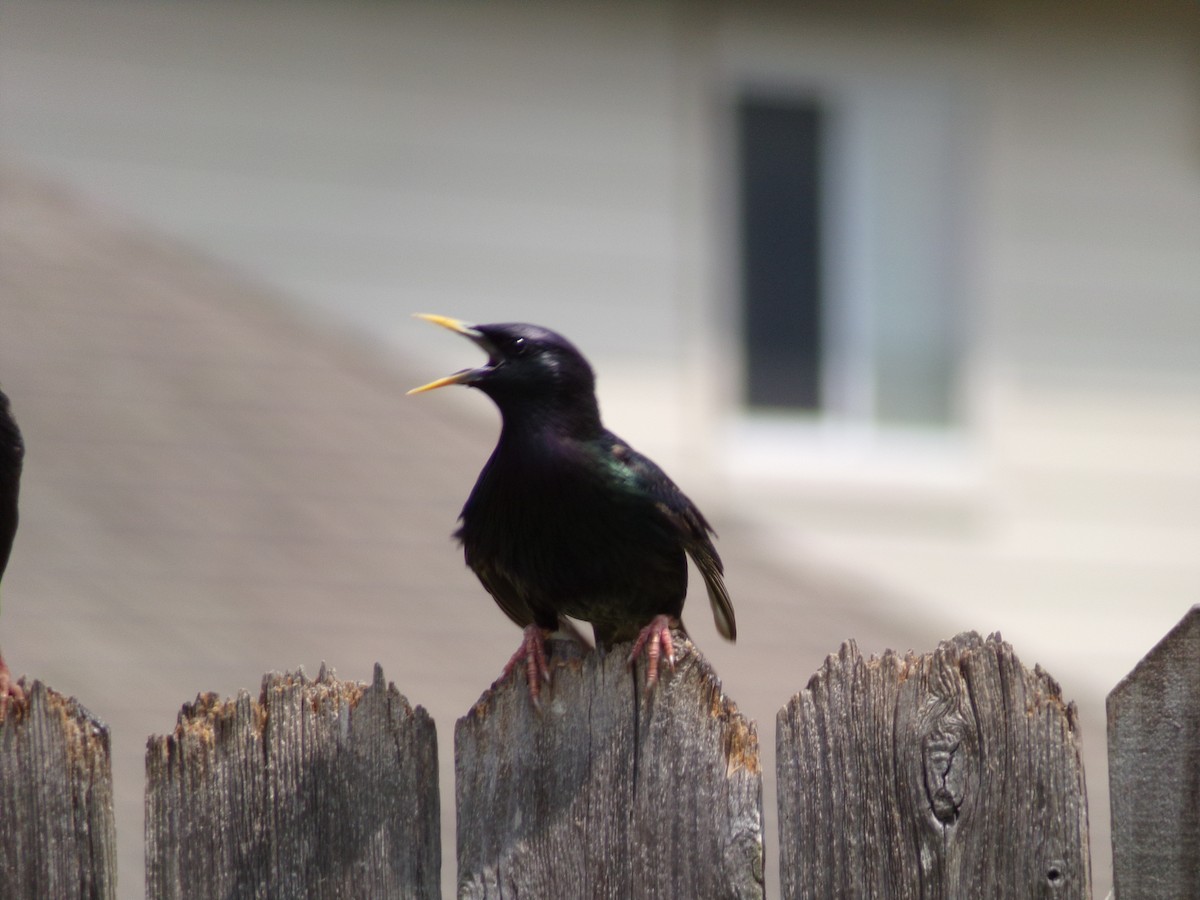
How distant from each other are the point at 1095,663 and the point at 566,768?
784cm

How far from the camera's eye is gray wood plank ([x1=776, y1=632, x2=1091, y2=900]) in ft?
8.59

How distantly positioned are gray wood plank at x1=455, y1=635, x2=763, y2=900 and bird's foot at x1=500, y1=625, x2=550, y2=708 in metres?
0.02

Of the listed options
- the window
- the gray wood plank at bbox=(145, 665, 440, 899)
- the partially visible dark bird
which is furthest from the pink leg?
the window

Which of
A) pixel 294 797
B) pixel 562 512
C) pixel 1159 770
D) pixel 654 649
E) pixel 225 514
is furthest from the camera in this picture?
pixel 225 514

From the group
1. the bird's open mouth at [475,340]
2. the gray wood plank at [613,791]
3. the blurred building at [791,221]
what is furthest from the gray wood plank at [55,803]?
the blurred building at [791,221]

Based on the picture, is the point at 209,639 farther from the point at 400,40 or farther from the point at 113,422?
the point at 400,40

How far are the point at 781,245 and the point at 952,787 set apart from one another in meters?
7.88

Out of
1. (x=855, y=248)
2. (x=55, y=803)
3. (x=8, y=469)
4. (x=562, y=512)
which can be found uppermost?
(x=855, y=248)

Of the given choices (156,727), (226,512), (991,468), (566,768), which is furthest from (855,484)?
(566,768)

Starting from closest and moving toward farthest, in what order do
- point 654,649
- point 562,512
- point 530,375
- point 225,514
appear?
point 654,649 < point 562,512 < point 530,375 < point 225,514

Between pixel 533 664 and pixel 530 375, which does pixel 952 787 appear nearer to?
pixel 533 664

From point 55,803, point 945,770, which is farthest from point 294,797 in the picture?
point 945,770

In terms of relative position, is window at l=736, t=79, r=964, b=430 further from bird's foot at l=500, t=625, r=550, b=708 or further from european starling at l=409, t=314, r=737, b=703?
bird's foot at l=500, t=625, r=550, b=708

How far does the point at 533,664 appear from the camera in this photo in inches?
111
